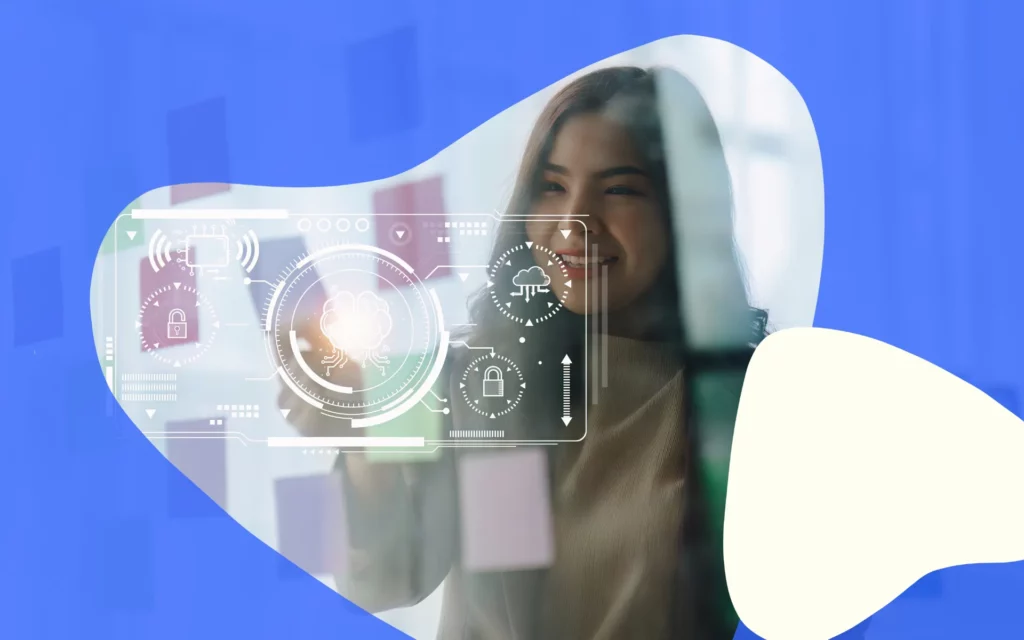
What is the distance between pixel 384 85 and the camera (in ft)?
2.72

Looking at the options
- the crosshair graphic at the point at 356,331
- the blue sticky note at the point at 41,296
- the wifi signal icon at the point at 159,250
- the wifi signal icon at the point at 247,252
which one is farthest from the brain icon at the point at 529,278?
the blue sticky note at the point at 41,296

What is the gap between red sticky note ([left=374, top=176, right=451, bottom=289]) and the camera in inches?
32.7

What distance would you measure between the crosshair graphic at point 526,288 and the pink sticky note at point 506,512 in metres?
0.17

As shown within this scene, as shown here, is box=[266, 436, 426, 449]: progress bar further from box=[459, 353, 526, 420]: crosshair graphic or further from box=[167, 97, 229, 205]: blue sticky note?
box=[167, 97, 229, 205]: blue sticky note

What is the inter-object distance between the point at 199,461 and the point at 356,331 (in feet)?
0.85

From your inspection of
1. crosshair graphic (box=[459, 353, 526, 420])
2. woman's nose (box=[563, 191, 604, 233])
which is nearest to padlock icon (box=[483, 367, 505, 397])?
crosshair graphic (box=[459, 353, 526, 420])

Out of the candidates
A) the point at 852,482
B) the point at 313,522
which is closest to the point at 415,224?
the point at 313,522

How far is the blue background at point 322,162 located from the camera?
0.83m

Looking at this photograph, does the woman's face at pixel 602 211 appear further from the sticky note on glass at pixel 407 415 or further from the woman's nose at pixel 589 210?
the sticky note on glass at pixel 407 415

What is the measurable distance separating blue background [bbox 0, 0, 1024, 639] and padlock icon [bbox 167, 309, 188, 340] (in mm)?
107

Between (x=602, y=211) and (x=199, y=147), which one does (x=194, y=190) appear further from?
(x=602, y=211)

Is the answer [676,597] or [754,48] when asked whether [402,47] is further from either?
[676,597]

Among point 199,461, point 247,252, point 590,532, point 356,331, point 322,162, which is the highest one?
point 322,162

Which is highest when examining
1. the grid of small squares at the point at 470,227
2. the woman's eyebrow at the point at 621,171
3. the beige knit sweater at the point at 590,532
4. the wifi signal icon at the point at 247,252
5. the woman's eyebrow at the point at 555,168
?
the woman's eyebrow at the point at 555,168
